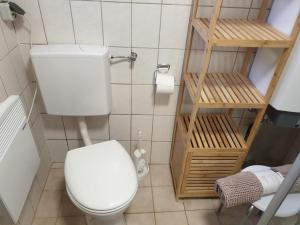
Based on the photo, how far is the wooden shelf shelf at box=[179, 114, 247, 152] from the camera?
4.48ft

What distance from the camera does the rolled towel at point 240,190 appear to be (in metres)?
1.04

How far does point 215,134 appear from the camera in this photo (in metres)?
1.46

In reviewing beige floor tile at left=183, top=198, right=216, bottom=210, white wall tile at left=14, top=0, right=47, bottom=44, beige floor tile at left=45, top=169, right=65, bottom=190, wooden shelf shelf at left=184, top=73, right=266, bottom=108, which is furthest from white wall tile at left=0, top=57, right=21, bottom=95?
beige floor tile at left=183, top=198, right=216, bottom=210

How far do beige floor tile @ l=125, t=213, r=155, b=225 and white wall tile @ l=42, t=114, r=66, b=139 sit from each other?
27.7 inches

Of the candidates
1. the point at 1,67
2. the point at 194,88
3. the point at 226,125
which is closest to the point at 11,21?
the point at 1,67

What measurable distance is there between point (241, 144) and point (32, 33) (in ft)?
4.30

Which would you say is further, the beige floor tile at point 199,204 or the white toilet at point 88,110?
the beige floor tile at point 199,204

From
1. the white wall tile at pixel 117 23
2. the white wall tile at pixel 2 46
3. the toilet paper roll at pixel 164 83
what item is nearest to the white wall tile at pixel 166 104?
the toilet paper roll at pixel 164 83

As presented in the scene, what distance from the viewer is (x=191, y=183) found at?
4.92 ft

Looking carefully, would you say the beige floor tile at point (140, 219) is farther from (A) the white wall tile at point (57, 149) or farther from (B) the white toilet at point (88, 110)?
(A) the white wall tile at point (57, 149)

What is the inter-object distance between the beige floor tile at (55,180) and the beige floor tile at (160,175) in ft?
2.13

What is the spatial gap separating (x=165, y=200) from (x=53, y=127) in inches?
35.6

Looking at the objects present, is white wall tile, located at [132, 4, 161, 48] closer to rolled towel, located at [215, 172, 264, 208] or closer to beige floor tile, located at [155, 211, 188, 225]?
rolled towel, located at [215, 172, 264, 208]

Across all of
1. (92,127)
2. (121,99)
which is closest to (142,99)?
(121,99)
